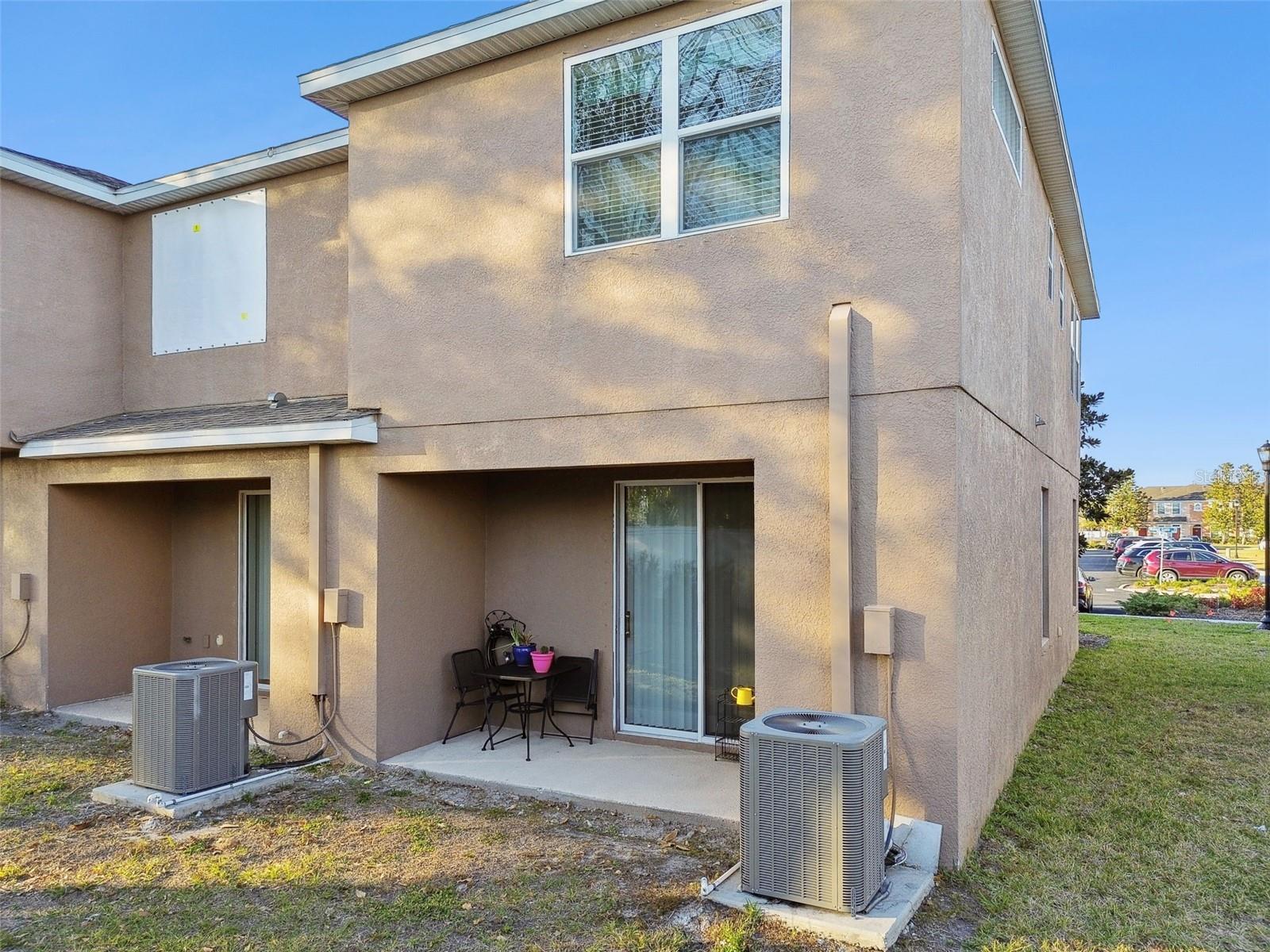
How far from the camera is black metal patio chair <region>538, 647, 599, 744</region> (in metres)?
6.92

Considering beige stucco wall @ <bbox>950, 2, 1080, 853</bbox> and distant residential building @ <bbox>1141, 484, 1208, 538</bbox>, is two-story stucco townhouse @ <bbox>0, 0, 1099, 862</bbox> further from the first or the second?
distant residential building @ <bbox>1141, 484, 1208, 538</bbox>

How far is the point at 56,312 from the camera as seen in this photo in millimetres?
8664

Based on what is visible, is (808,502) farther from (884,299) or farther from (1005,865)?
(1005,865)

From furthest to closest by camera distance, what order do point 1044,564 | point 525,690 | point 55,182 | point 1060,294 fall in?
point 1060,294
point 1044,564
point 55,182
point 525,690

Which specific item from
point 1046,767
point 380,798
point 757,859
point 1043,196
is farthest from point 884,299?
point 1043,196

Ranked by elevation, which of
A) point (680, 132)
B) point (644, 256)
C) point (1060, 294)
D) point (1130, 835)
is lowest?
point (1130, 835)

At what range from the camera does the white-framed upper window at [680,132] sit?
5199 millimetres

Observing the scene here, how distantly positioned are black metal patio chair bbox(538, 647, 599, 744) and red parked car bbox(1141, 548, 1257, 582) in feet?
89.6

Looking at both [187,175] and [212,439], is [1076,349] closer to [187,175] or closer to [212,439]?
[212,439]

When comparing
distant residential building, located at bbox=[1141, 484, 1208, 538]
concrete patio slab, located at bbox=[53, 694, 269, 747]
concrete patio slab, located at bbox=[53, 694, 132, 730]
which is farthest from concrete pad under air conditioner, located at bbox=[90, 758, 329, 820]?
distant residential building, located at bbox=[1141, 484, 1208, 538]

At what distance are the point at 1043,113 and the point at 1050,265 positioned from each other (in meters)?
2.71

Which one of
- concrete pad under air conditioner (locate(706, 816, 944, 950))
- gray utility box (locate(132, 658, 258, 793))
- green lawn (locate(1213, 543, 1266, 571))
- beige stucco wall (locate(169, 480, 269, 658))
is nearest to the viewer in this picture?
concrete pad under air conditioner (locate(706, 816, 944, 950))

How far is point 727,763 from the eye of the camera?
6352 mm

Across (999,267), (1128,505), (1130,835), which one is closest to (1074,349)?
(999,267)
